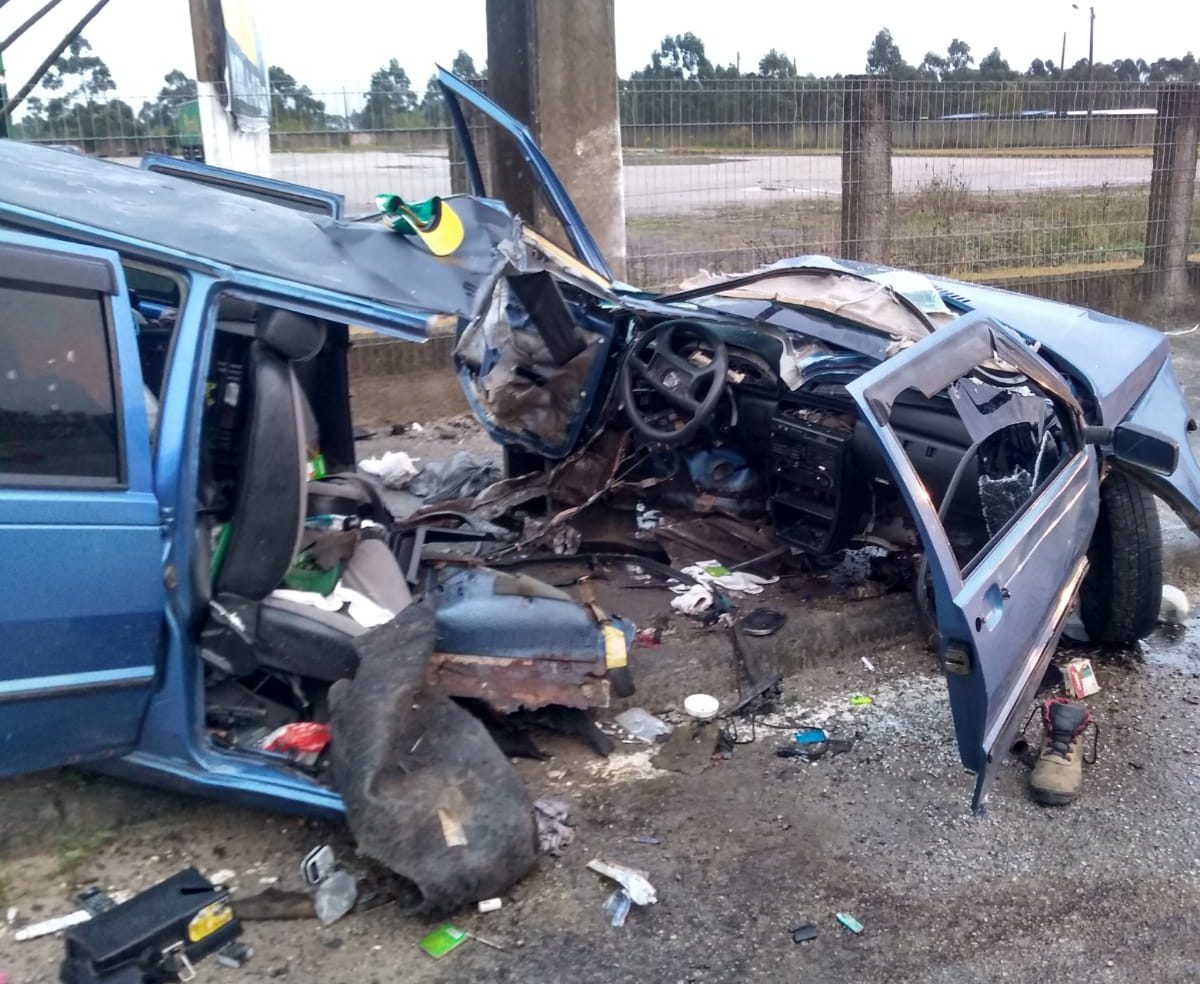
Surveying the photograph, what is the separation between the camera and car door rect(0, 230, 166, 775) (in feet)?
8.89

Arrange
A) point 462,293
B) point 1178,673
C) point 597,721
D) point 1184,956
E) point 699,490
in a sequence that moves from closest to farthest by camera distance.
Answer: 1. point 1184,956
2. point 462,293
3. point 597,721
4. point 1178,673
5. point 699,490

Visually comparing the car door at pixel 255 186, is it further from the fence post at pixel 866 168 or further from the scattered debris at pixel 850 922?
the fence post at pixel 866 168

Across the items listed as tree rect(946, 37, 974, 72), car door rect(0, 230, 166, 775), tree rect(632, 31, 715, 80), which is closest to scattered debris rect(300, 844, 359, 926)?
car door rect(0, 230, 166, 775)

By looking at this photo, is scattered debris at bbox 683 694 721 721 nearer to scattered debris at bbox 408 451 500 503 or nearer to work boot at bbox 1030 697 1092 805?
work boot at bbox 1030 697 1092 805

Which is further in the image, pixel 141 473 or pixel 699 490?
pixel 699 490

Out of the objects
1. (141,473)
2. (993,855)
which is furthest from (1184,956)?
(141,473)

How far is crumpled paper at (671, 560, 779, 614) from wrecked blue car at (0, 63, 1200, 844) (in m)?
0.19

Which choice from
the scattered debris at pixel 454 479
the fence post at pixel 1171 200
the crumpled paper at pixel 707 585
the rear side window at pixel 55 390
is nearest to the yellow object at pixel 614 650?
the crumpled paper at pixel 707 585

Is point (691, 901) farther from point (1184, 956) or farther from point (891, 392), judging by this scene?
point (891, 392)

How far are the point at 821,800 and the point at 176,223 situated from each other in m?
2.53

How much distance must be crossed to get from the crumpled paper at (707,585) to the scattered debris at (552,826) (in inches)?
49.7

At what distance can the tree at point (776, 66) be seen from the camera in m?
8.92

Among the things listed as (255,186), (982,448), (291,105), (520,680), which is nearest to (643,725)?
(520,680)

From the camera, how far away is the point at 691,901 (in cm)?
305
